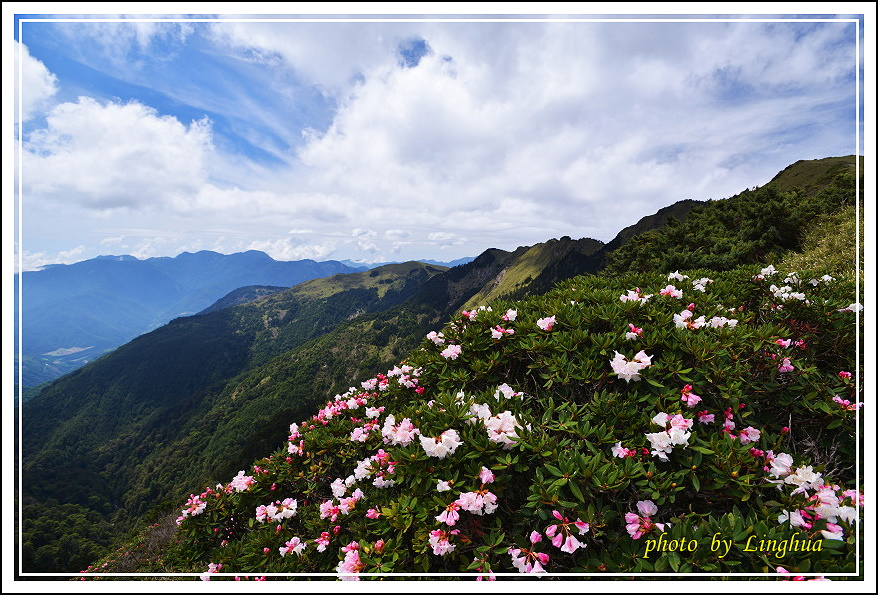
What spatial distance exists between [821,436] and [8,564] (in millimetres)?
7267

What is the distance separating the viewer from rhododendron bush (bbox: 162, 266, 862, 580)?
2398 mm

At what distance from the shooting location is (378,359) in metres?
135

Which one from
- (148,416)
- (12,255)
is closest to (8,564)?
(12,255)

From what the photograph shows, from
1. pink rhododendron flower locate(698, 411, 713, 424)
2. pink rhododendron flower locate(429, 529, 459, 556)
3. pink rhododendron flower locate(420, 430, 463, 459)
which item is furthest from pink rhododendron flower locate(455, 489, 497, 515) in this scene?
pink rhododendron flower locate(698, 411, 713, 424)

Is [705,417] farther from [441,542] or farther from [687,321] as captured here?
[441,542]

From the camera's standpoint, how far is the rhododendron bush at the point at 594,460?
240 centimetres

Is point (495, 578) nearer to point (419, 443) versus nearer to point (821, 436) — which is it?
point (419, 443)

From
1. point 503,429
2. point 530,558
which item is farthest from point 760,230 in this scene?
point 530,558

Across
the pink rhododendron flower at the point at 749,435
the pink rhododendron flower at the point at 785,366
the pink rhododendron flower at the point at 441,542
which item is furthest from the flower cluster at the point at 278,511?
the pink rhododendron flower at the point at 785,366

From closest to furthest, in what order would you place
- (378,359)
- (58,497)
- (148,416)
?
1. (58,497)
2. (378,359)
3. (148,416)

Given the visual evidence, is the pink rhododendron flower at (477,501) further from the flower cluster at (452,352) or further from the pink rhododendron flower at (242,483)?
the pink rhododendron flower at (242,483)

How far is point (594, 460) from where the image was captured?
8.27ft

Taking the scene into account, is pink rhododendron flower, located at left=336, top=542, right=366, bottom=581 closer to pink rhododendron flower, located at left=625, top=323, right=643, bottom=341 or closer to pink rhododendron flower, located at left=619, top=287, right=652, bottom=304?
pink rhododendron flower, located at left=625, top=323, right=643, bottom=341

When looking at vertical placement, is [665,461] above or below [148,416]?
above
